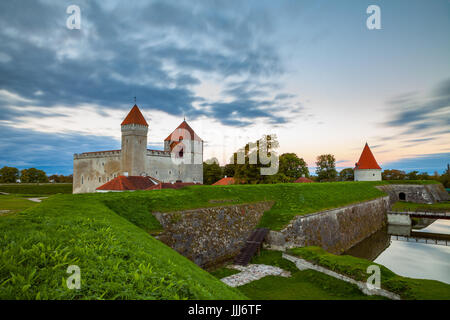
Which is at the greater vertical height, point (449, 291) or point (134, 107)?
point (134, 107)

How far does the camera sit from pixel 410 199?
156ft

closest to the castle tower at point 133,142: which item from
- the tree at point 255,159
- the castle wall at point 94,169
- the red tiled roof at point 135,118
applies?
the red tiled roof at point 135,118

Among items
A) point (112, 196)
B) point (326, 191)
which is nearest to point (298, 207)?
point (326, 191)

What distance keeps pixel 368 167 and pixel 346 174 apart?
34614 mm

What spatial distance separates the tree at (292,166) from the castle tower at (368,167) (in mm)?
11819

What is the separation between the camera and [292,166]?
135 feet

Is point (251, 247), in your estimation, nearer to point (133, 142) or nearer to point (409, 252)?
point (409, 252)

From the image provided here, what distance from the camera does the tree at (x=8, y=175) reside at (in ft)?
243

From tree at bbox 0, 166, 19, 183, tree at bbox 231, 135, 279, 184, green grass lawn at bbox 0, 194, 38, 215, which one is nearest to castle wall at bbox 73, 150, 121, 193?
green grass lawn at bbox 0, 194, 38, 215

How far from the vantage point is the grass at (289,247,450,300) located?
8956 millimetres

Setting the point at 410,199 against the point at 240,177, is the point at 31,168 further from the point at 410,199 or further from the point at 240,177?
the point at 410,199

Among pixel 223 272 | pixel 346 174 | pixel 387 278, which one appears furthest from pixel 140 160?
pixel 346 174

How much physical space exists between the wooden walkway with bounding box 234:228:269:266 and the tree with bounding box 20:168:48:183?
88154 millimetres
